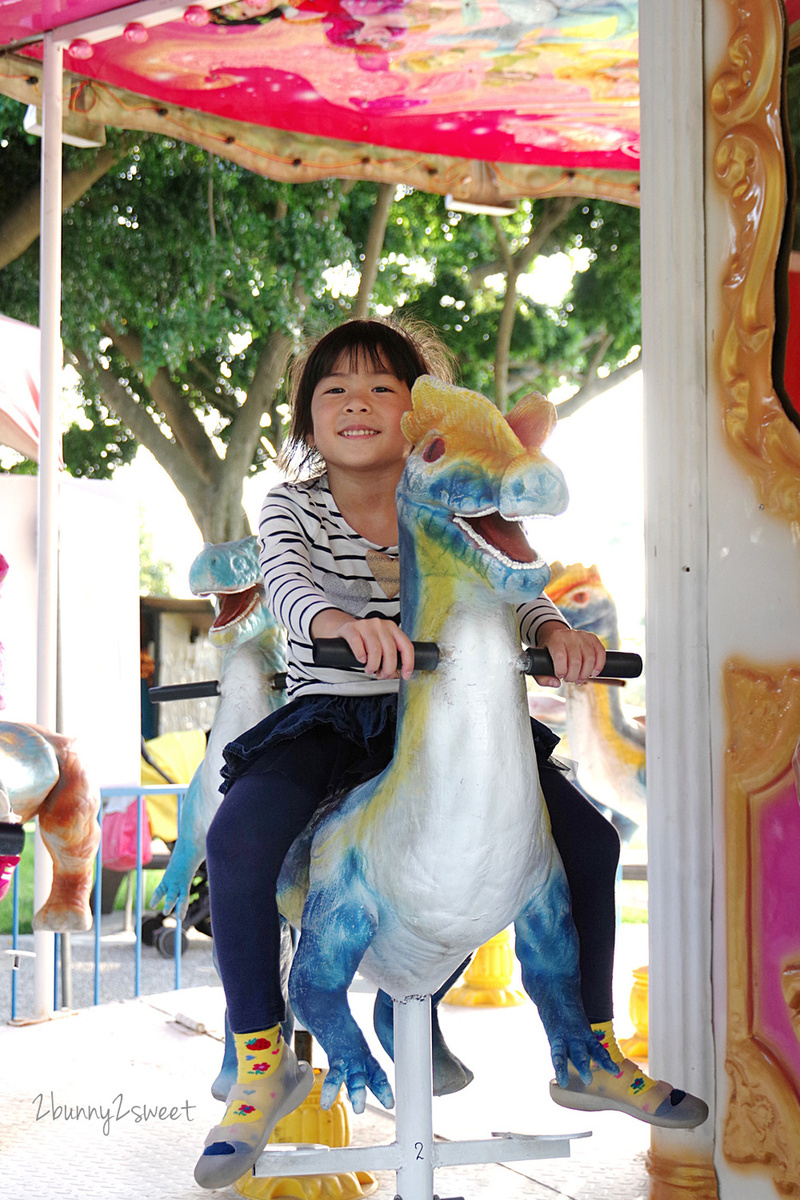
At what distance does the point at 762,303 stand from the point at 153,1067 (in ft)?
7.21

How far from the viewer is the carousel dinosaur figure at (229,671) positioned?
2.32 metres

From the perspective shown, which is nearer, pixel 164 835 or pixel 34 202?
pixel 164 835

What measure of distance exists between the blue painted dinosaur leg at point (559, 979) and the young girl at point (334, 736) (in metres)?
0.04

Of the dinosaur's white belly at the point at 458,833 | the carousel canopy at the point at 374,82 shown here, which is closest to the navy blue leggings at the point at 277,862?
the dinosaur's white belly at the point at 458,833

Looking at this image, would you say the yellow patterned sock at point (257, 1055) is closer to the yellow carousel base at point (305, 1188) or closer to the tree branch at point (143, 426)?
the yellow carousel base at point (305, 1188)

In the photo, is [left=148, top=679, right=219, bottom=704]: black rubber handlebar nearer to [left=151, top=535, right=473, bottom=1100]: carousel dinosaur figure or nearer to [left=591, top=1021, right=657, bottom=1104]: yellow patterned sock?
[left=151, top=535, right=473, bottom=1100]: carousel dinosaur figure

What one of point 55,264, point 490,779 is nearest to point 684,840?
point 490,779

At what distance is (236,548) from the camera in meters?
2.46

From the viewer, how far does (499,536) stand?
140 cm

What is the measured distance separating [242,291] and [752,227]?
6.37 metres

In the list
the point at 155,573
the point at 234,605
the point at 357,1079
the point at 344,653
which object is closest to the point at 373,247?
the point at 234,605

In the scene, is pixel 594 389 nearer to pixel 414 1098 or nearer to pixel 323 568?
pixel 323 568

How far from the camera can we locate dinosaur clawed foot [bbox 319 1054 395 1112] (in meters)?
1.45

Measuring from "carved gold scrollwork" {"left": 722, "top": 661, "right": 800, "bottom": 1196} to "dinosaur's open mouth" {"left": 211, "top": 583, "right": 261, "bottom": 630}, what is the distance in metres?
0.98
